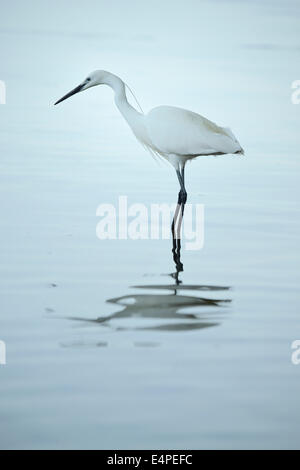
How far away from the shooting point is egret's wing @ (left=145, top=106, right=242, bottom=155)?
30.9ft

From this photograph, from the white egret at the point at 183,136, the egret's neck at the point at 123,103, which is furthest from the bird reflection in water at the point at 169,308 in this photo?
the egret's neck at the point at 123,103

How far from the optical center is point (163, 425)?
453 cm

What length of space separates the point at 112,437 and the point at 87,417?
219mm

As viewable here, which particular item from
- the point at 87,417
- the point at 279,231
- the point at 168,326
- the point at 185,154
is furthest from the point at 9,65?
the point at 87,417

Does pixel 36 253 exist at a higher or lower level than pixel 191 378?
higher

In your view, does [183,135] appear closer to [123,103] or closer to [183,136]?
[183,136]

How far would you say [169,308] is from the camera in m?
6.25

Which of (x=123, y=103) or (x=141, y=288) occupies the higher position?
(x=123, y=103)

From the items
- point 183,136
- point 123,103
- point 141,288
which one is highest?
point 123,103

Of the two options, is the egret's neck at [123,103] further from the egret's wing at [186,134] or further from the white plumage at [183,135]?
the egret's wing at [186,134]

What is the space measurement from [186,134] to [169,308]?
3494mm

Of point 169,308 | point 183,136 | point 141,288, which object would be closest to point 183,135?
point 183,136

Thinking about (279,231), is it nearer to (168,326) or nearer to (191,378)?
(168,326)

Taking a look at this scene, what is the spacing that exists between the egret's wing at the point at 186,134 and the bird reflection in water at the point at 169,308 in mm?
2735
